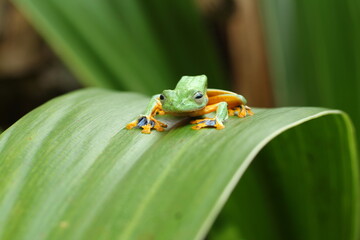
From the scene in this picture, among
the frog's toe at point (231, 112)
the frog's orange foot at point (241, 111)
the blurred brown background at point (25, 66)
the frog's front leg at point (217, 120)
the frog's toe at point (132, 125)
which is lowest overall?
the blurred brown background at point (25, 66)

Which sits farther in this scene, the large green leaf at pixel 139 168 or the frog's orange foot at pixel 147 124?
the frog's orange foot at pixel 147 124

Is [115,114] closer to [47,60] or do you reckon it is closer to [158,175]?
[158,175]

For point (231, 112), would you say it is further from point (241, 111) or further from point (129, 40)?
point (129, 40)

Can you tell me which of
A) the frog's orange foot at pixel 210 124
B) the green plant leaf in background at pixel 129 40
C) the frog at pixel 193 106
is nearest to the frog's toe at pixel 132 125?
the frog at pixel 193 106

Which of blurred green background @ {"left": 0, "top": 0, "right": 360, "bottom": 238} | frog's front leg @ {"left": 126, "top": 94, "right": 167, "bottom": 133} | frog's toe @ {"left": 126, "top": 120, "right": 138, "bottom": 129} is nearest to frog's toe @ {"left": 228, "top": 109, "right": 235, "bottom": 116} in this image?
frog's front leg @ {"left": 126, "top": 94, "right": 167, "bottom": 133}

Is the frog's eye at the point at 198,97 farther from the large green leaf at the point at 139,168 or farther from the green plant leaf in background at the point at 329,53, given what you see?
the green plant leaf in background at the point at 329,53

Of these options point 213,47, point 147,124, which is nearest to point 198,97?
point 147,124
